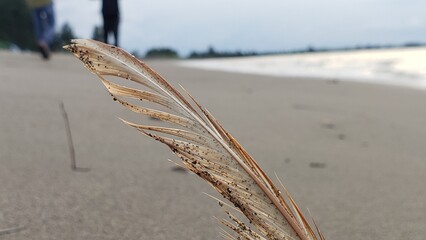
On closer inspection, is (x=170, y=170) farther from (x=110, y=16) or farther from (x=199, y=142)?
(x=110, y=16)

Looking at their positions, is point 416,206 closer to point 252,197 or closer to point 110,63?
point 252,197

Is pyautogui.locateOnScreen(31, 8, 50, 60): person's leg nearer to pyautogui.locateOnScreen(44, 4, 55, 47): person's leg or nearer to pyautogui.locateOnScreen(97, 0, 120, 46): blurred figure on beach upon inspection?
pyautogui.locateOnScreen(44, 4, 55, 47): person's leg

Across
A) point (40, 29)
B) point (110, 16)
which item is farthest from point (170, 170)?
point (40, 29)

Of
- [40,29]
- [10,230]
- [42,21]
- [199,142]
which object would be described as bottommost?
[40,29]

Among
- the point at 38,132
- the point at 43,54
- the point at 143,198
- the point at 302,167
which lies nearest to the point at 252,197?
the point at 143,198

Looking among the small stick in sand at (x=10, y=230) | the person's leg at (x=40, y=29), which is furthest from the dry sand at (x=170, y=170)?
the person's leg at (x=40, y=29)

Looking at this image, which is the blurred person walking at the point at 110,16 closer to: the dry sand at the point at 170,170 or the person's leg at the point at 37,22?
the person's leg at the point at 37,22

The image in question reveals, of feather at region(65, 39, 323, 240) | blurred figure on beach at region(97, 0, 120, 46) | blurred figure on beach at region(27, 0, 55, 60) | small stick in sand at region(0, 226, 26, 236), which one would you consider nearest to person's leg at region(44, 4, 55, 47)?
blurred figure on beach at region(27, 0, 55, 60)
